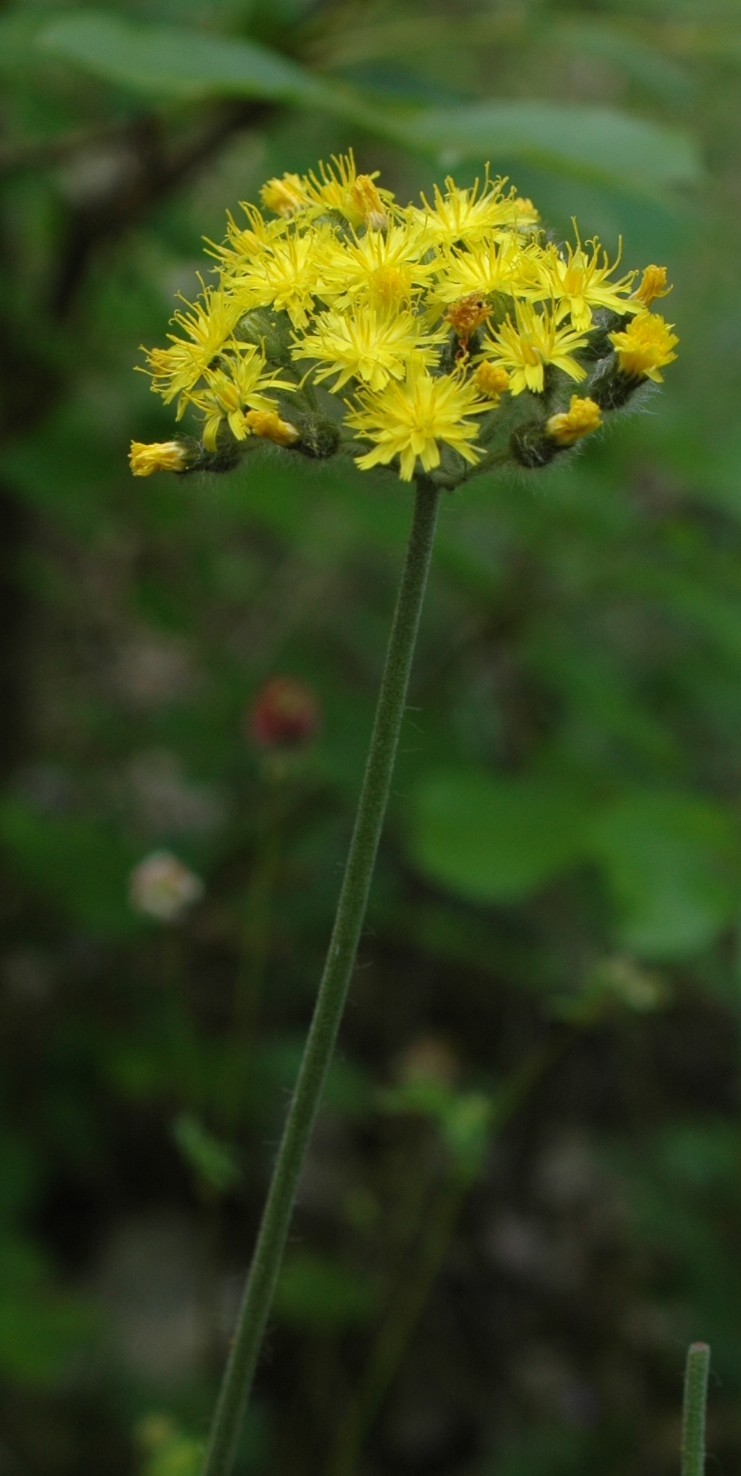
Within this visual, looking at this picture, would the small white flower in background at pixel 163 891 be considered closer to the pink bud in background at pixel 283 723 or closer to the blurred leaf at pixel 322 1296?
the pink bud in background at pixel 283 723

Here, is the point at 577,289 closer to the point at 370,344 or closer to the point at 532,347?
the point at 532,347

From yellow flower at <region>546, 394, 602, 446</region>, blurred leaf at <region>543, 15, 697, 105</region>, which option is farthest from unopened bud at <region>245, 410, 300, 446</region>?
blurred leaf at <region>543, 15, 697, 105</region>

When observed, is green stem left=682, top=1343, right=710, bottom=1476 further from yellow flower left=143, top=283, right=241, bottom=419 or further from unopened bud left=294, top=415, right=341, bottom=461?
yellow flower left=143, top=283, right=241, bottom=419

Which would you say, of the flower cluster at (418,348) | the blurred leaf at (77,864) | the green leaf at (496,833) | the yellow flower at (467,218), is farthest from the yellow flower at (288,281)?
the blurred leaf at (77,864)

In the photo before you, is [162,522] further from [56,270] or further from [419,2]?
[419,2]

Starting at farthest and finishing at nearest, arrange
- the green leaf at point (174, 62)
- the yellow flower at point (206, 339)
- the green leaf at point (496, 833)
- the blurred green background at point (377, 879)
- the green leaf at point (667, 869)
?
the blurred green background at point (377, 879)
the green leaf at point (496, 833)
the green leaf at point (667, 869)
the green leaf at point (174, 62)
the yellow flower at point (206, 339)

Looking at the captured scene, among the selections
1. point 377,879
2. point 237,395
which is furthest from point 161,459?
point 377,879
